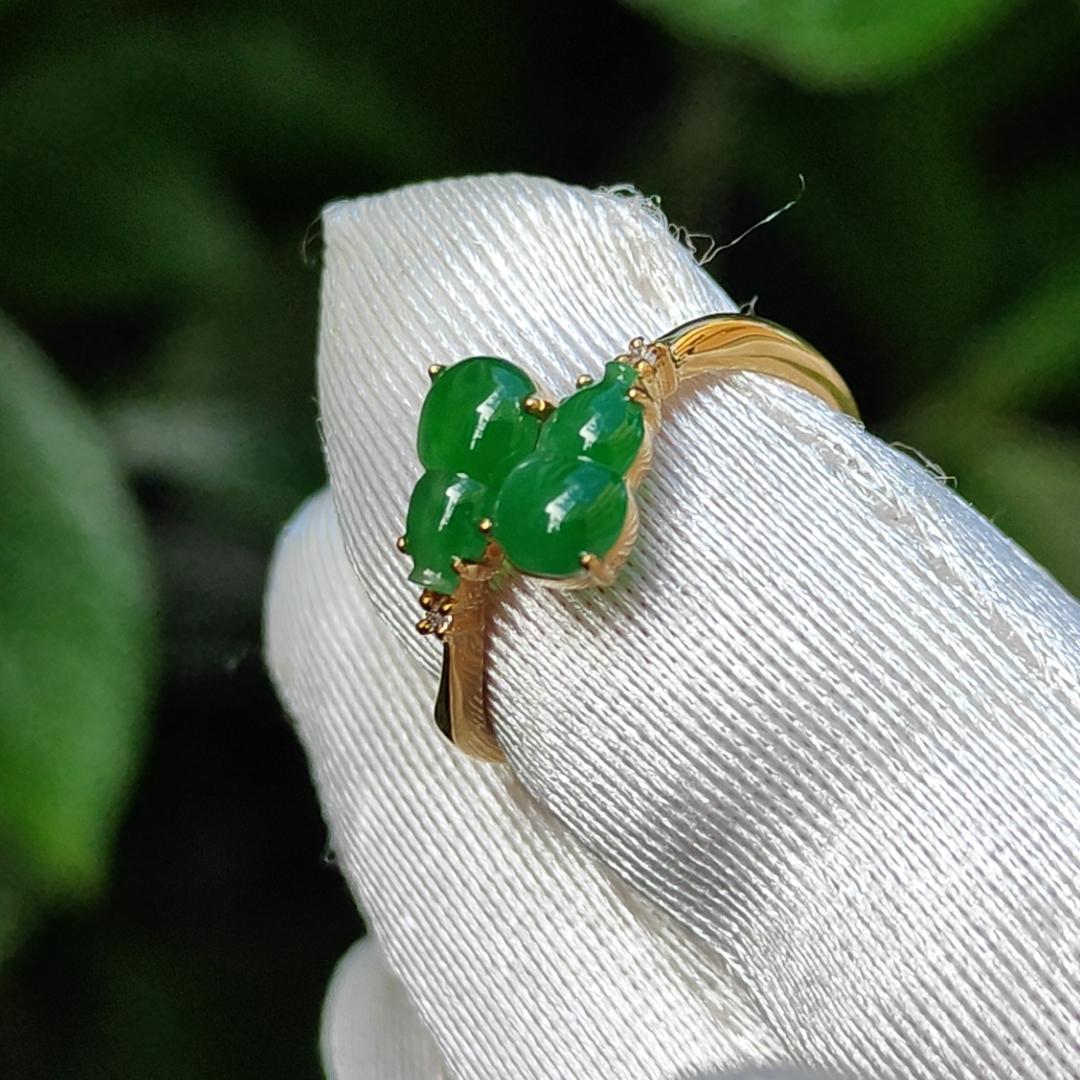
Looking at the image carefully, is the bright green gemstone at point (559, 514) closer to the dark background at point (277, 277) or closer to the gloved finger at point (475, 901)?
the gloved finger at point (475, 901)

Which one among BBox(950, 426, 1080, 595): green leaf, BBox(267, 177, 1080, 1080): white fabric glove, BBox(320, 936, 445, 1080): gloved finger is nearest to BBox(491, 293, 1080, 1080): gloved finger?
BBox(267, 177, 1080, 1080): white fabric glove

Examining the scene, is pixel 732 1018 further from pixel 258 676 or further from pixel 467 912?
pixel 258 676

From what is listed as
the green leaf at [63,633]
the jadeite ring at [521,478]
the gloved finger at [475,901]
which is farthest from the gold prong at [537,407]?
the green leaf at [63,633]

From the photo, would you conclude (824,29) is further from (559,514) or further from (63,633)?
(63,633)

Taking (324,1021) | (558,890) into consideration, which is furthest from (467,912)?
(324,1021)

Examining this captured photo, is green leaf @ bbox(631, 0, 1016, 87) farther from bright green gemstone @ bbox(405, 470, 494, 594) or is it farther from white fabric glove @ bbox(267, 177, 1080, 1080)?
bright green gemstone @ bbox(405, 470, 494, 594)

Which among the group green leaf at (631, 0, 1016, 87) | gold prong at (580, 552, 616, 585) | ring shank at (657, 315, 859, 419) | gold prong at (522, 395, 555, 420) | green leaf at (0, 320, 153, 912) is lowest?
green leaf at (0, 320, 153, 912)
